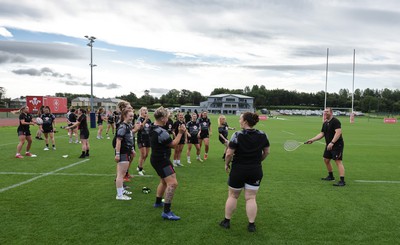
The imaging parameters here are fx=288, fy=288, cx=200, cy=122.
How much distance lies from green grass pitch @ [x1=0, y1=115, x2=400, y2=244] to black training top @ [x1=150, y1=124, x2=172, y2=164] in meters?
1.21

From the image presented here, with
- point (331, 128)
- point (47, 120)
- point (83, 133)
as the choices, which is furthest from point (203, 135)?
point (47, 120)

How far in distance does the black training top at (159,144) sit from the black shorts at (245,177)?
1409 millimetres

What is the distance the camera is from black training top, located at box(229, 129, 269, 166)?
4.89 m

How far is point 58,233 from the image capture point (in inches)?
196

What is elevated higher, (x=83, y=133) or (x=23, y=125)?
(x=23, y=125)

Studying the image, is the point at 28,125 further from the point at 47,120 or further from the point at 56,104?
the point at 56,104

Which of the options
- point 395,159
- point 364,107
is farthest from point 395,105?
point 395,159

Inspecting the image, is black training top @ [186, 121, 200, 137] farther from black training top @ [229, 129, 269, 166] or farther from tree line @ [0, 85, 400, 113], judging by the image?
tree line @ [0, 85, 400, 113]

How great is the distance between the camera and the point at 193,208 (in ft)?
20.7

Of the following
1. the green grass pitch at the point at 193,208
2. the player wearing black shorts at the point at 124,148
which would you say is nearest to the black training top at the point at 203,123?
the green grass pitch at the point at 193,208

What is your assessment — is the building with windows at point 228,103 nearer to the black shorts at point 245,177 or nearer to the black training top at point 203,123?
the black training top at point 203,123

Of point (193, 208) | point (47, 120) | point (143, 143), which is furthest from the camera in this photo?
point (47, 120)

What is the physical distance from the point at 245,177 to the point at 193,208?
1898 millimetres

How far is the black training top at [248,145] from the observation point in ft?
16.1
